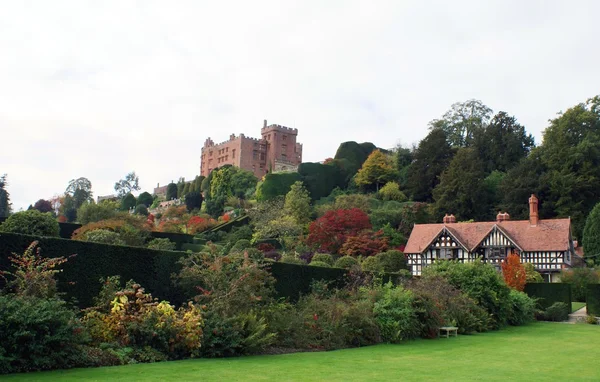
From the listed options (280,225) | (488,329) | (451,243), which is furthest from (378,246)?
(488,329)

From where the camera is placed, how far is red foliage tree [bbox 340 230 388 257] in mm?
37531

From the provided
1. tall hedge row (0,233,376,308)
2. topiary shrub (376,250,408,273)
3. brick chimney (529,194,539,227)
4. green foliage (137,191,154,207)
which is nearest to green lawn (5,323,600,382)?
tall hedge row (0,233,376,308)

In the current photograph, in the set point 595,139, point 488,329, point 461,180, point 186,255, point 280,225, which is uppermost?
point 595,139

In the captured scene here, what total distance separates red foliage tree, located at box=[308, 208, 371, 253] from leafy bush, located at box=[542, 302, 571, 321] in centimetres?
1556

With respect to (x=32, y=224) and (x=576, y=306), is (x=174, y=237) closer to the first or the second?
(x=32, y=224)

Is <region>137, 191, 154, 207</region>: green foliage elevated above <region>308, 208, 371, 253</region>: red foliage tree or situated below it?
above

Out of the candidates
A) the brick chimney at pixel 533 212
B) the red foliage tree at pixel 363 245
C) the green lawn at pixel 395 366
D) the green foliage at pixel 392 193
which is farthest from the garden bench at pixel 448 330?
the green foliage at pixel 392 193

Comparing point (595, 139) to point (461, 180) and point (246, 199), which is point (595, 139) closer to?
point (461, 180)

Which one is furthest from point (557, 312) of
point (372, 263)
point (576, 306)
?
point (372, 263)

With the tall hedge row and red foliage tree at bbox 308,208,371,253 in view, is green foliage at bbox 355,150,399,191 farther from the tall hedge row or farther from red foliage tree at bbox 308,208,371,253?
the tall hedge row

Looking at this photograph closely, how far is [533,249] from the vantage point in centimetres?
3631

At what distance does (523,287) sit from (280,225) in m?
20.2

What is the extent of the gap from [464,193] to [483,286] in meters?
27.0

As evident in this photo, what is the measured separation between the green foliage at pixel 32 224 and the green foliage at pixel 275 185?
106ft
